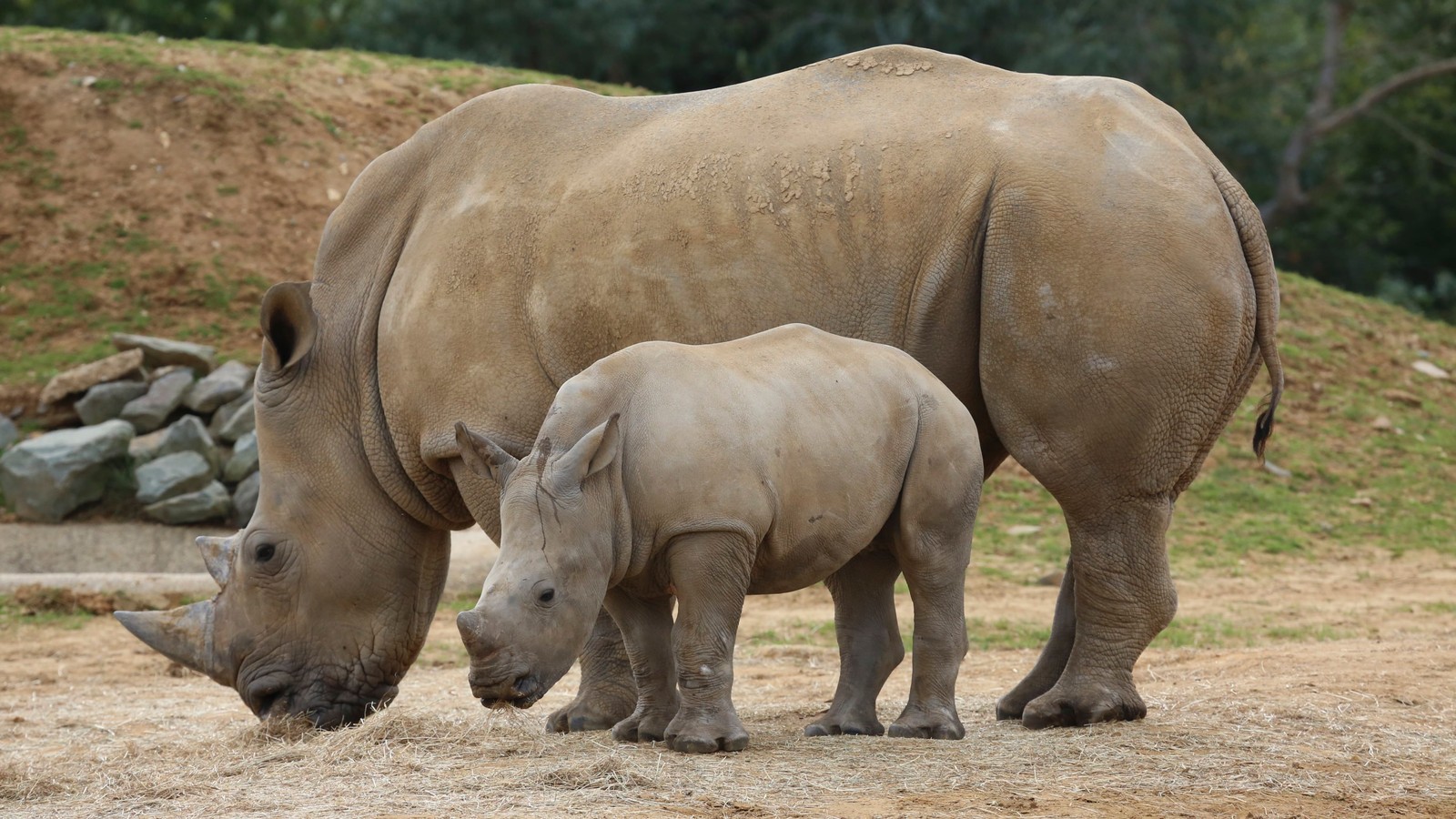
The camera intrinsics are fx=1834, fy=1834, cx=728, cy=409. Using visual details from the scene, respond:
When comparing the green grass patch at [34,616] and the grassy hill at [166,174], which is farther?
the grassy hill at [166,174]

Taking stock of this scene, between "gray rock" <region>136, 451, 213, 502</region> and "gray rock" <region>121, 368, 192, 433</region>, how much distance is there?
27.0 inches

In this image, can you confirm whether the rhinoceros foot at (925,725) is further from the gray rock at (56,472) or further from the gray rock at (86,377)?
the gray rock at (86,377)

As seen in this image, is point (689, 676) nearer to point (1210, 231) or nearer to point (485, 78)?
point (1210, 231)

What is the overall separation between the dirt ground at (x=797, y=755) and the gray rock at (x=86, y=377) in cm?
539

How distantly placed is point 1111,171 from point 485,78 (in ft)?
46.2

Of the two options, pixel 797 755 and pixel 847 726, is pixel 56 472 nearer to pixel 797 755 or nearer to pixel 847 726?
pixel 847 726

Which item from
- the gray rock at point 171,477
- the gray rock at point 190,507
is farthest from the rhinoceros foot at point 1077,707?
the gray rock at point 171,477

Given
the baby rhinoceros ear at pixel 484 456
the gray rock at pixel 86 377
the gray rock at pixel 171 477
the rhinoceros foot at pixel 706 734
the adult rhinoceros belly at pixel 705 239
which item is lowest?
the gray rock at pixel 171 477

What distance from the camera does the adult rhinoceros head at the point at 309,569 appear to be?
7.07m

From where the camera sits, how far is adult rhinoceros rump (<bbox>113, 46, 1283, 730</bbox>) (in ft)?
20.6

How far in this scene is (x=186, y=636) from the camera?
279 inches

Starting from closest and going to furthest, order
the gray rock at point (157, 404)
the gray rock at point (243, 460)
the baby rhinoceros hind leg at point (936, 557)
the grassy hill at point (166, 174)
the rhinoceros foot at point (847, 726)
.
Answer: the baby rhinoceros hind leg at point (936, 557), the rhinoceros foot at point (847, 726), the gray rock at point (243, 460), the gray rock at point (157, 404), the grassy hill at point (166, 174)

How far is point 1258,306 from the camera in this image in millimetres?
6527

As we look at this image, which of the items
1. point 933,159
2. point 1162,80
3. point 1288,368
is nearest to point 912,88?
point 933,159
